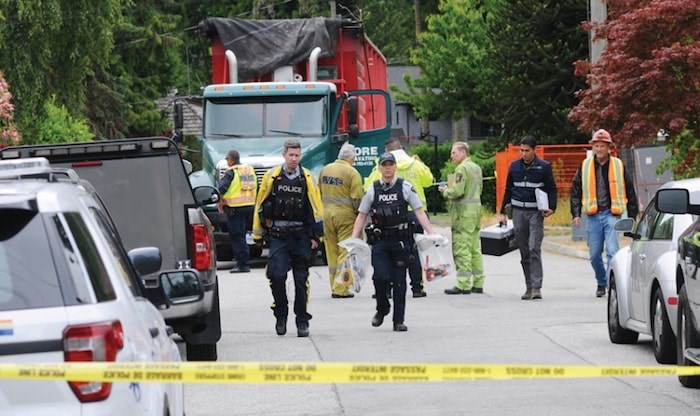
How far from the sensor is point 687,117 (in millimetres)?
23625

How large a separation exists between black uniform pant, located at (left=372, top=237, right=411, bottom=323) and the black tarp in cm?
1192

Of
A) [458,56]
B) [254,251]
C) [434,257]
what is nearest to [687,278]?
[434,257]

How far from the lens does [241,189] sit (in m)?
22.5

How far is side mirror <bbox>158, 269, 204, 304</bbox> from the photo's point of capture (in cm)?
726

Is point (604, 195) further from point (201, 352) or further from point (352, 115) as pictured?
point (352, 115)

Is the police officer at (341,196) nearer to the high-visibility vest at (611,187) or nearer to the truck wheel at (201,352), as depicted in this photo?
the high-visibility vest at (611,187)

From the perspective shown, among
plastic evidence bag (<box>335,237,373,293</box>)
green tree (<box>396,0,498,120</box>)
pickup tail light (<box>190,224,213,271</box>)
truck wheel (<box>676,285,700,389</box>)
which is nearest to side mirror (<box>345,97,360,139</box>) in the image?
plastic evidence bag (<box>335,237,373,293</box>)

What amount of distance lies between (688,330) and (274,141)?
51.6 feet

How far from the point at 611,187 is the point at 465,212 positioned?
187 centimetres

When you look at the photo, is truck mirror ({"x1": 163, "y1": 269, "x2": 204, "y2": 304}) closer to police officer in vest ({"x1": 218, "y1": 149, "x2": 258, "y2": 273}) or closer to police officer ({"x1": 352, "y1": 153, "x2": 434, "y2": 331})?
police officer ({"x1": 352, "y1": 153, "x2": 434, "y2": 331})

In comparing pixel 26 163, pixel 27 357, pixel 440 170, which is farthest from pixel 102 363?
pixel 440 170

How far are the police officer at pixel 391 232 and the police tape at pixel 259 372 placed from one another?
7224 mm

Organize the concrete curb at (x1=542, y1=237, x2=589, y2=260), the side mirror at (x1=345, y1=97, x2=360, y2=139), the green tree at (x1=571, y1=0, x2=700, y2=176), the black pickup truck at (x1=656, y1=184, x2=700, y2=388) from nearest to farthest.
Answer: the black pickup truck at (x1=656, y1=184, x2=700, y2=388), the green tree at (x1=571, y1=0, x2=700, y2=176), the side mirror at (x1=345, y1=97, x2=360, y2=139), the concrete curb at (x1=542, y1=237, x2=589, y2=260)

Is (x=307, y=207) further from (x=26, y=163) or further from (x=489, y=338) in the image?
(x=26, y=163)
